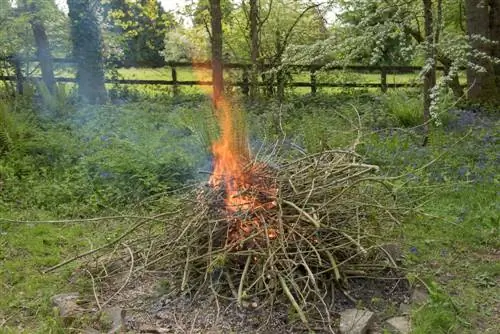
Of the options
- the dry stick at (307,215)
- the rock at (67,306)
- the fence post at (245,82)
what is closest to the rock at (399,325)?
the dry stick at (307,215)

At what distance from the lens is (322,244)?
3.28 m

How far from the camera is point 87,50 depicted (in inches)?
412

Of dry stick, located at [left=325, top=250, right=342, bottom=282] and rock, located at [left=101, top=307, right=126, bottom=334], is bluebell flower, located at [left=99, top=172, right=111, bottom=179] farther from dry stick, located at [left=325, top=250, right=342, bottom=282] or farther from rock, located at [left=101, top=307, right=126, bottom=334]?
dry stick, located at [left=325, top=250, right=342, bottom=282]

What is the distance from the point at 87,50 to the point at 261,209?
833 centimetres

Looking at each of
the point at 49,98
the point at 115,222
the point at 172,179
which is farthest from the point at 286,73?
the point at 115,222

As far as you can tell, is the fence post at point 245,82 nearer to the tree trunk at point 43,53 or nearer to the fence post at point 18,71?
the tree trunk at point 43,53

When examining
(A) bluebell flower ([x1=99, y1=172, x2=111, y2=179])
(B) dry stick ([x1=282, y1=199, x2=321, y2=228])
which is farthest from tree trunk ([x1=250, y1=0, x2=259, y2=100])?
(B) dry stick ([x1=282, y1=199, x2=321, y2=228])

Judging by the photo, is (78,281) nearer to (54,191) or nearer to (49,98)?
(54,191)

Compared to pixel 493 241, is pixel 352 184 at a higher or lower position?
higher

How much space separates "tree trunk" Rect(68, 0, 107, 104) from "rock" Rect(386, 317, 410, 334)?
885cm

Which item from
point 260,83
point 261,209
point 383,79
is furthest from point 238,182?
point 383,79

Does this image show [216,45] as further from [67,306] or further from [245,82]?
[67,306]

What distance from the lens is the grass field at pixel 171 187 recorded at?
11.1 feet

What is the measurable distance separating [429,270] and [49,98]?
7534 mm
